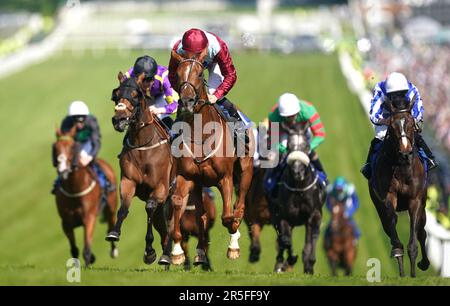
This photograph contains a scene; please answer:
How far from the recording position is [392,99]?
10.9 metres

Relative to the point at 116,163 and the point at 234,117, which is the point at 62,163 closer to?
the point at 234,117

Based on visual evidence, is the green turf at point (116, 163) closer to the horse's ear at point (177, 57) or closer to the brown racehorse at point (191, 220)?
the brown racehorse at point (191, 220)

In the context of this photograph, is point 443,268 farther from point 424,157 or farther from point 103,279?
point 103,279

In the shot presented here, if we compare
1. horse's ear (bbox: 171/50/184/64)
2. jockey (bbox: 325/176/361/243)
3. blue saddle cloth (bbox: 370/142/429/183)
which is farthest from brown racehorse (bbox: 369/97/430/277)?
jockey (bbox: 325/176/361/243)

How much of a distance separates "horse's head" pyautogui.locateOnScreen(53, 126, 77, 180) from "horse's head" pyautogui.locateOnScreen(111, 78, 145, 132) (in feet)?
11.0

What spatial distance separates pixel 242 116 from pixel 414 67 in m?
31.0

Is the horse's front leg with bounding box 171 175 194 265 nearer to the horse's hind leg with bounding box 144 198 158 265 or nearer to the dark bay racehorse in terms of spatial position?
the horse's hind leg with bounding box 144 198 158 265

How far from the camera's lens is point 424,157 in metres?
11.2

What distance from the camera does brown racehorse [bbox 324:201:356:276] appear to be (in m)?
17.3

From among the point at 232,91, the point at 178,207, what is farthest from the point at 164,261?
the point at 232,91

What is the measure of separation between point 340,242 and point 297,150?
4.54 metres

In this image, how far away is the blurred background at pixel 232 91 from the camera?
1753cm
